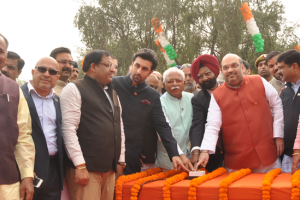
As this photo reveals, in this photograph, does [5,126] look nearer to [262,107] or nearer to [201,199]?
[201,199]

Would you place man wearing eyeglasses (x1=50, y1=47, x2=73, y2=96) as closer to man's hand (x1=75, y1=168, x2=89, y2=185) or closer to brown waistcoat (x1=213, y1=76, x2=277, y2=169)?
man's hand (x1=75, y1=168, x2=89, y2=185)

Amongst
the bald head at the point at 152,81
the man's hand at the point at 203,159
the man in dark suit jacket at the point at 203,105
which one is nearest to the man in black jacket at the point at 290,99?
the man in dark suit jacket at the point at 203,105

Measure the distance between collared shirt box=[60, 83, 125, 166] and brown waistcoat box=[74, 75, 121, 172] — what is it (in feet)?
0.20

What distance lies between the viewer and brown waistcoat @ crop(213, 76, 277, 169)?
352 cm

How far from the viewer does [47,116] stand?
292cm

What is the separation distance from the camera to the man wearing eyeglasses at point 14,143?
7.75 ft

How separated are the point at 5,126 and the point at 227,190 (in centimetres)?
200

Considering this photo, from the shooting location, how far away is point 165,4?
1870 centimetres

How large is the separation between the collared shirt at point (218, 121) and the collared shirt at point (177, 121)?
1.53ft

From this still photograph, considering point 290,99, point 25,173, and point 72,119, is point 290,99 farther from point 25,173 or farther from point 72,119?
point 25,173

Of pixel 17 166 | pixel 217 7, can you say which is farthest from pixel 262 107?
pixel 217 7

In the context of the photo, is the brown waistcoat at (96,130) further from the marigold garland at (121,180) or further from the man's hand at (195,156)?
the man's hand at (195,156)

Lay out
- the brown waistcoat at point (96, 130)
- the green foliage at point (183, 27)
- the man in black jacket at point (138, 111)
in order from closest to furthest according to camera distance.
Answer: the brown waistcoat at point (96, 130) < the man in black jacket at point (138, 111) < the green foliage at point (183, 27)

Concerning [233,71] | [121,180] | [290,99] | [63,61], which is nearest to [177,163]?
[121,180]
